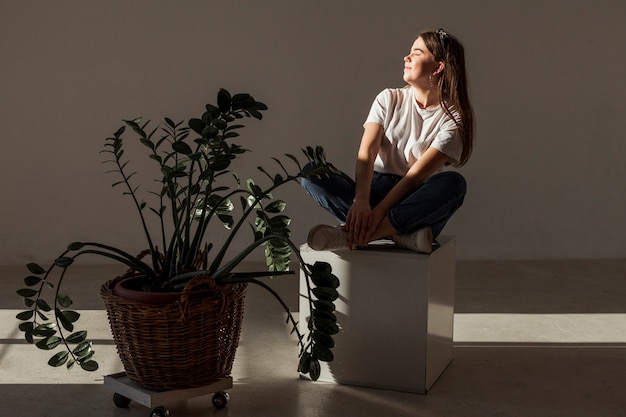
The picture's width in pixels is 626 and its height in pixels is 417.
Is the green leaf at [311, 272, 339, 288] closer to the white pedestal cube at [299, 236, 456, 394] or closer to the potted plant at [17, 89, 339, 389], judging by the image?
the potted plant at [17, 89, 339, 389]

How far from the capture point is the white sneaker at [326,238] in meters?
2.99

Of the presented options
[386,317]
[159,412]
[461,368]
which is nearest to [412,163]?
[386,317]

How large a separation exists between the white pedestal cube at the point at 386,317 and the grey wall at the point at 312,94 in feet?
7.17

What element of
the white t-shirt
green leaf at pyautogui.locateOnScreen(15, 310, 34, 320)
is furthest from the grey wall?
green leaf at pyautogui.locateOnScreen(15, 310, 34, 320)

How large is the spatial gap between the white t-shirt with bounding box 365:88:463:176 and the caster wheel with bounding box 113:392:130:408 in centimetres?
122

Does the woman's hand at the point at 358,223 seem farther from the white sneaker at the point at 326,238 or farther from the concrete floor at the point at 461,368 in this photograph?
the concrete floor at the point at 461,368

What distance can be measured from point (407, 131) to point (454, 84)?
23 centimetres

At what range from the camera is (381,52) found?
5.09 m

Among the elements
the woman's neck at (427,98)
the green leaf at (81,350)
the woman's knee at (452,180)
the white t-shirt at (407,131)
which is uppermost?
the woman's neck at (427,98)

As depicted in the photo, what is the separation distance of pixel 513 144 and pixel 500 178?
207 mm

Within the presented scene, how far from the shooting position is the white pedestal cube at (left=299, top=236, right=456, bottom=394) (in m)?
2.94

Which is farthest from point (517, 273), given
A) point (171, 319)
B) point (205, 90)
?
point (171, 319)

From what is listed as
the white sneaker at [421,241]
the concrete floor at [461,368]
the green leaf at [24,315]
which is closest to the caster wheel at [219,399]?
the concrete floor at [461,368]

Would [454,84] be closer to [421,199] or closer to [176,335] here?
[421,199]
